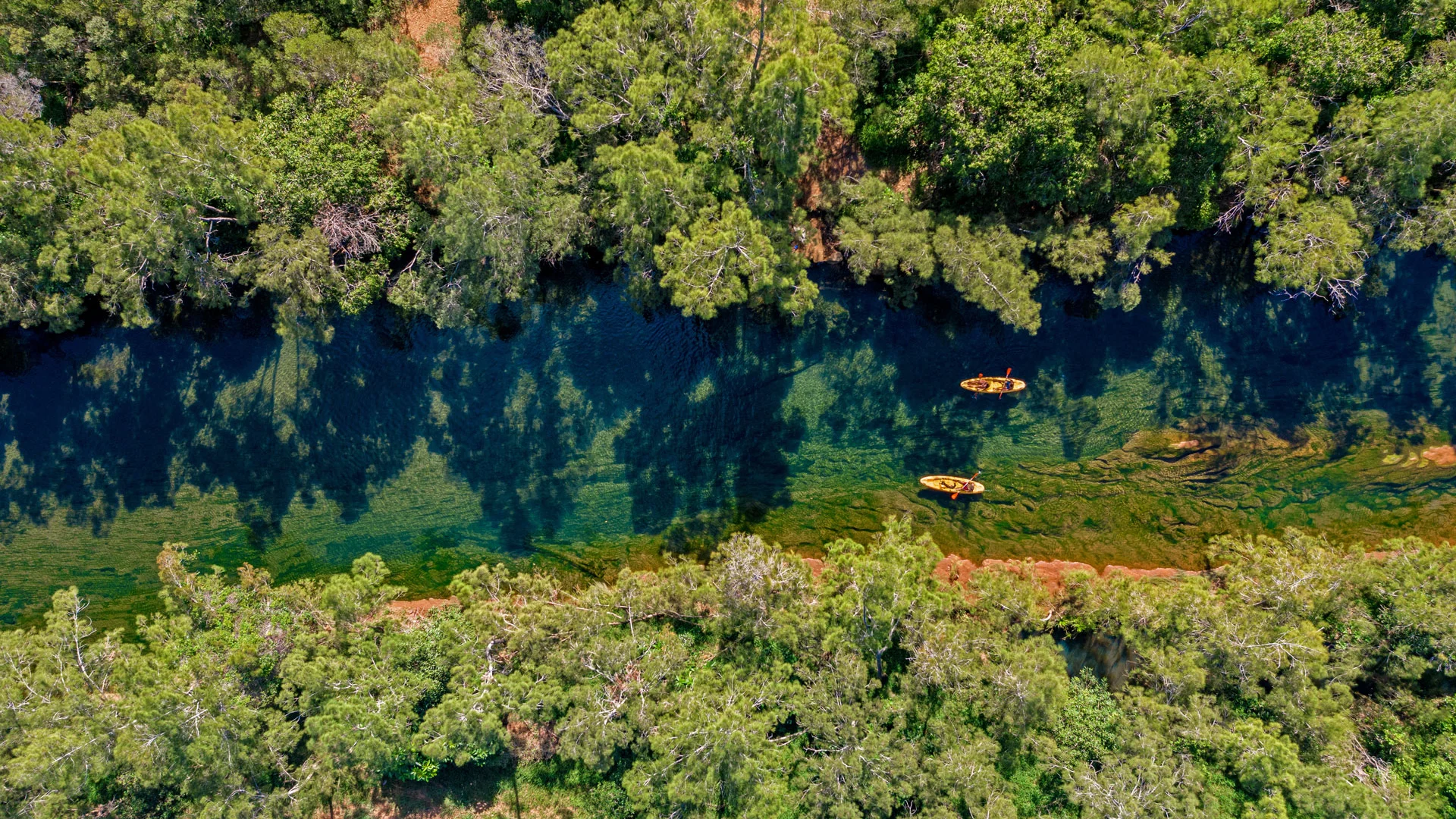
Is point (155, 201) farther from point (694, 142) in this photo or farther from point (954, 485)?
point (954, 485)

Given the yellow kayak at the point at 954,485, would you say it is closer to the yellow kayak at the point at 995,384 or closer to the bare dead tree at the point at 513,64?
the yellow kayak at the point at 995,384

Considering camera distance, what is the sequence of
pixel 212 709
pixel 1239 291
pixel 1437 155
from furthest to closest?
pixel 1239 291, pixel 212 709, pixel 1437 155

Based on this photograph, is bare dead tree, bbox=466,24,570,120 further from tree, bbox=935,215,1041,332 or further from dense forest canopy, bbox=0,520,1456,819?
dense forest canopy, bbox=0,520,1456,819

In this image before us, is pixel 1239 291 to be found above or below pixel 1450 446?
above

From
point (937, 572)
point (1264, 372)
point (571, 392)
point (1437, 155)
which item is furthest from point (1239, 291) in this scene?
point (571, 392)

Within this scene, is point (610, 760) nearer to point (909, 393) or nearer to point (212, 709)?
point (212, 709)
